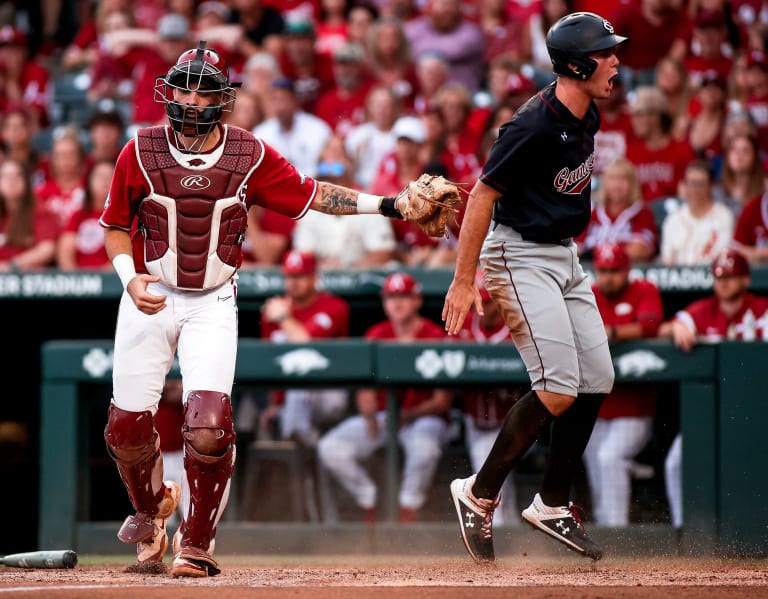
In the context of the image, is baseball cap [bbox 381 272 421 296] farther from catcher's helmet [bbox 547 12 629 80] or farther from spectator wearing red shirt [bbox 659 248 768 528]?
catcher's helmet [bbox 547 12 629 80]

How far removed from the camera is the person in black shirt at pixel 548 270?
4.71 m

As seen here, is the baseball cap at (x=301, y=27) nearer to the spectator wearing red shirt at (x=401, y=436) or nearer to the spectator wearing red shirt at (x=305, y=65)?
the spectator wearing red shirt at (x=305, y=65)

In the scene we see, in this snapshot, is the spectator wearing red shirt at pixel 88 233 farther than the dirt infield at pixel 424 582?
Yes

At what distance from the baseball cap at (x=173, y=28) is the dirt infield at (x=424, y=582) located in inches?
250

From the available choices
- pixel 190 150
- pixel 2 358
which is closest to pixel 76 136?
pixel 2 358

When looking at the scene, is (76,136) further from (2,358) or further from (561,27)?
(561,27)

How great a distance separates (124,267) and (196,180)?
0.45 meters

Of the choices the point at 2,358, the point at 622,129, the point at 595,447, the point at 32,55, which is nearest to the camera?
the point at 595,447

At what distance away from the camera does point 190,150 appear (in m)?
4.82

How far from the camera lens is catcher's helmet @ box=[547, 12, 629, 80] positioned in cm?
469

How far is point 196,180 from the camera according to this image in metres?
4.78

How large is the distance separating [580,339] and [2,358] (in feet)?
16.8

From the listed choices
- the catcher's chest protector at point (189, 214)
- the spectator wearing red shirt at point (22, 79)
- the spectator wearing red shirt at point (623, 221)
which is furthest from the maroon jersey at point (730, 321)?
the spectator wearing red shirt at point (22, 79)

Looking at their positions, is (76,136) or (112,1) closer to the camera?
(76,136)
